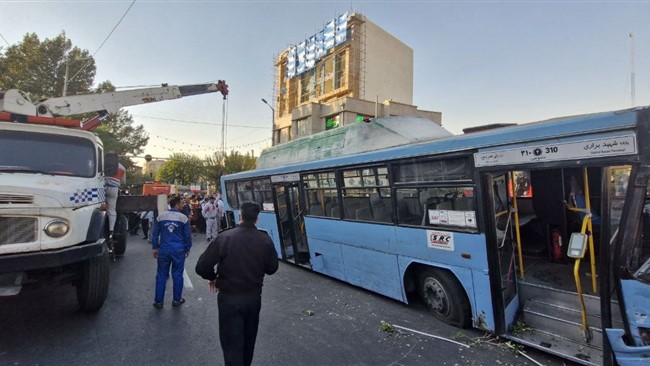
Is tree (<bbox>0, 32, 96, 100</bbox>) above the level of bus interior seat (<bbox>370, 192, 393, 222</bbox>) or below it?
above

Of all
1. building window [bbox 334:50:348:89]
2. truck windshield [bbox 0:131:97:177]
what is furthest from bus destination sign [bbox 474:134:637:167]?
building window [bbox 334:50:348:89]

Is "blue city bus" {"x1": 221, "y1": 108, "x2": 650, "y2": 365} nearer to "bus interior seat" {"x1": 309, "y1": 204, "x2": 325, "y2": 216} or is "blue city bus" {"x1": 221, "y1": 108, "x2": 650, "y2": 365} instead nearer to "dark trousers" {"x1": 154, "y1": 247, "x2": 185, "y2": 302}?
"bus interior seat" {"x1": 309, "y1": 204, "x2": 325, "y2": 216}

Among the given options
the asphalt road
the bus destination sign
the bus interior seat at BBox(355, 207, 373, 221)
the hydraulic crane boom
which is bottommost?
the asphalt road

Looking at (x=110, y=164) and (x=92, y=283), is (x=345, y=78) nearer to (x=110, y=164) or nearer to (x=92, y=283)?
(x=110, y=164)

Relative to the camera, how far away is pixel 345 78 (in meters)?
36.5

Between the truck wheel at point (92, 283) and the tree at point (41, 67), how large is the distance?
Answer: 2088 centimetres

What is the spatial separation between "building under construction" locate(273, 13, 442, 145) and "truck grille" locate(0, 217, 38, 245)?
2776cm

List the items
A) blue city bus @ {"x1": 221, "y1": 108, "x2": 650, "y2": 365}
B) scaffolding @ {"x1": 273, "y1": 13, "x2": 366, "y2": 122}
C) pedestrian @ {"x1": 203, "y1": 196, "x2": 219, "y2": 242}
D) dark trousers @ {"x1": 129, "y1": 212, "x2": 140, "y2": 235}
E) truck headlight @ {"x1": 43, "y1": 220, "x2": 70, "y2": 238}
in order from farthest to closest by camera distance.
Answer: scaffolding @ {"x1": 273, "y1": 13, "x2": 366, "y2": 122} → dark trousers @ {"x1": 129, "y1": 212, "x2": 140, "y2": 235} → pedestrian @ {"x1": 203, "y1": 196, "x2": 219, "y2": 242} → truck headlight @ {"x1": 43, "y1": 220, "x2": 70, "y2": 238} → blue city bus @ {"x1": 221, "y1": 108, "x2": 650, "y2": 365}

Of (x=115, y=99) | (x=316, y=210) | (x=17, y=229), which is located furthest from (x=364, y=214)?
(x=115, y=99)

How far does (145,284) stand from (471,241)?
20.5 feet

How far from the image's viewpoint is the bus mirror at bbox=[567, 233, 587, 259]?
3330mm

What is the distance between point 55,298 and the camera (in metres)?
5.81

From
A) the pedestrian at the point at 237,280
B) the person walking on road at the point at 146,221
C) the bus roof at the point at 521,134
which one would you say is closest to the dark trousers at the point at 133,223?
the person walking on road at the point at 146,221

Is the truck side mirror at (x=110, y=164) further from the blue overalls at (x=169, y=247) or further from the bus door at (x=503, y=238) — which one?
the bus door at (x=503, y=238)
